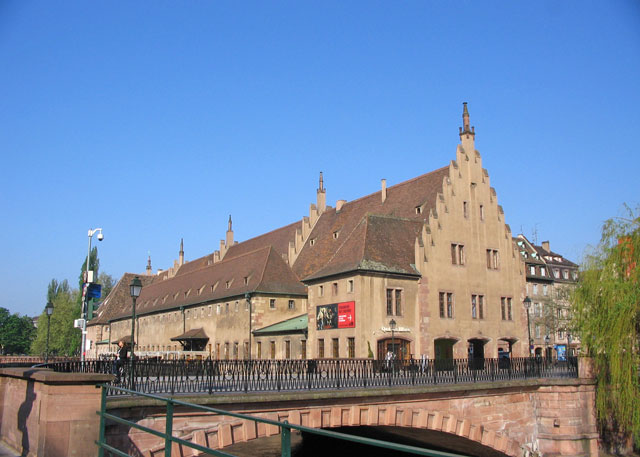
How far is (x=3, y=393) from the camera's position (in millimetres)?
13969

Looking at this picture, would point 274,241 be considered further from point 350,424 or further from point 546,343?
point 350,424

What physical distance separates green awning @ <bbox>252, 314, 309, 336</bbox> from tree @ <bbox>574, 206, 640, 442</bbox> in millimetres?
20033

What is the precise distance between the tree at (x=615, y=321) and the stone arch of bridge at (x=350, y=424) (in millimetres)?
4603

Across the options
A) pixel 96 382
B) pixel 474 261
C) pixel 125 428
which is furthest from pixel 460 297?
pixel 96 382

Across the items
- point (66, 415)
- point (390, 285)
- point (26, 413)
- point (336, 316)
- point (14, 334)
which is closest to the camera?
point (66, 415)

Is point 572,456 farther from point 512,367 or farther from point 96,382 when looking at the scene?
point 96,382

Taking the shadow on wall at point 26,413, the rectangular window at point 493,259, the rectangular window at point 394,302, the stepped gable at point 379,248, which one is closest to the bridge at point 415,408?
the shadow on wall at point 26,413

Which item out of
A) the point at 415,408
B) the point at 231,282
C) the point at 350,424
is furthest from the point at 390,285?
the point at 350,424

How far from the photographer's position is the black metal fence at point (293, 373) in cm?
1703

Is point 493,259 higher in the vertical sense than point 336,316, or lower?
higher

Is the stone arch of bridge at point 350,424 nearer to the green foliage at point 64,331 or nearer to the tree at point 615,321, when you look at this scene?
the tree at point 615,321

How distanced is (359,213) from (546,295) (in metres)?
27.7

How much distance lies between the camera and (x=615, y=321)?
25766 millimetres

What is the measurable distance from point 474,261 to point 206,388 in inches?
1128
